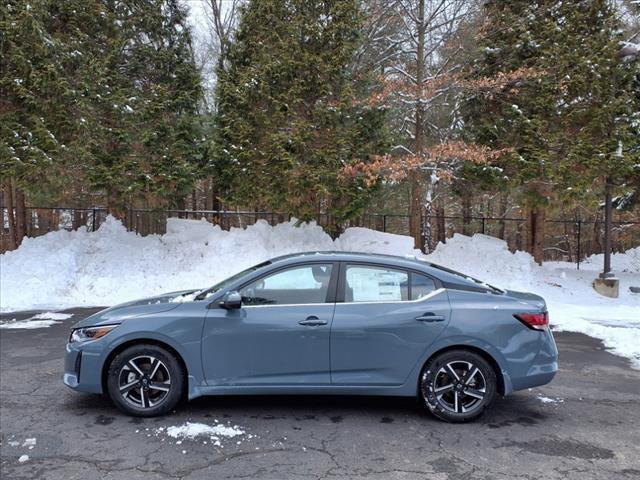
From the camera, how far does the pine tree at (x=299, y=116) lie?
12570 mm

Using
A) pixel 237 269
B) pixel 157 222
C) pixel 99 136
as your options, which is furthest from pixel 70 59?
pixel 237 269

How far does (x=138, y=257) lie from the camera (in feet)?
41.2

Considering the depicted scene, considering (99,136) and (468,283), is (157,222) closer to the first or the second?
(99,136)

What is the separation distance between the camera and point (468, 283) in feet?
15.2

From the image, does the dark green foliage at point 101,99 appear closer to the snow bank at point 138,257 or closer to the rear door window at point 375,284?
the snow bank at point 138,257

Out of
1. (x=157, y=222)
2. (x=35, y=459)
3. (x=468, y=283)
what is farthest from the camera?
(x=157, y=222)

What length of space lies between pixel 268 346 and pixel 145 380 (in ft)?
3.76

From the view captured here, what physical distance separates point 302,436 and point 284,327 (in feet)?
2.99

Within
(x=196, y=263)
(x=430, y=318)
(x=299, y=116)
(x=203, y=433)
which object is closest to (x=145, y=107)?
(x=299, y=116)

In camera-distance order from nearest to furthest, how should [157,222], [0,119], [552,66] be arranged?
[0,119] < [552,66] < [157,222]

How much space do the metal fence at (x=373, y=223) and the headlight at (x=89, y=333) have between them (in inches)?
370

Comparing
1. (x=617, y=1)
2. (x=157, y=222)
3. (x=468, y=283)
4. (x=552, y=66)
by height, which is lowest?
(x=468, y=283)

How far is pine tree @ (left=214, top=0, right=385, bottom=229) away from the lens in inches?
495

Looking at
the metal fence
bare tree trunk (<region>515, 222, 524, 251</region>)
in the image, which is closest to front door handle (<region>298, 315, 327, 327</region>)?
the metal fence
